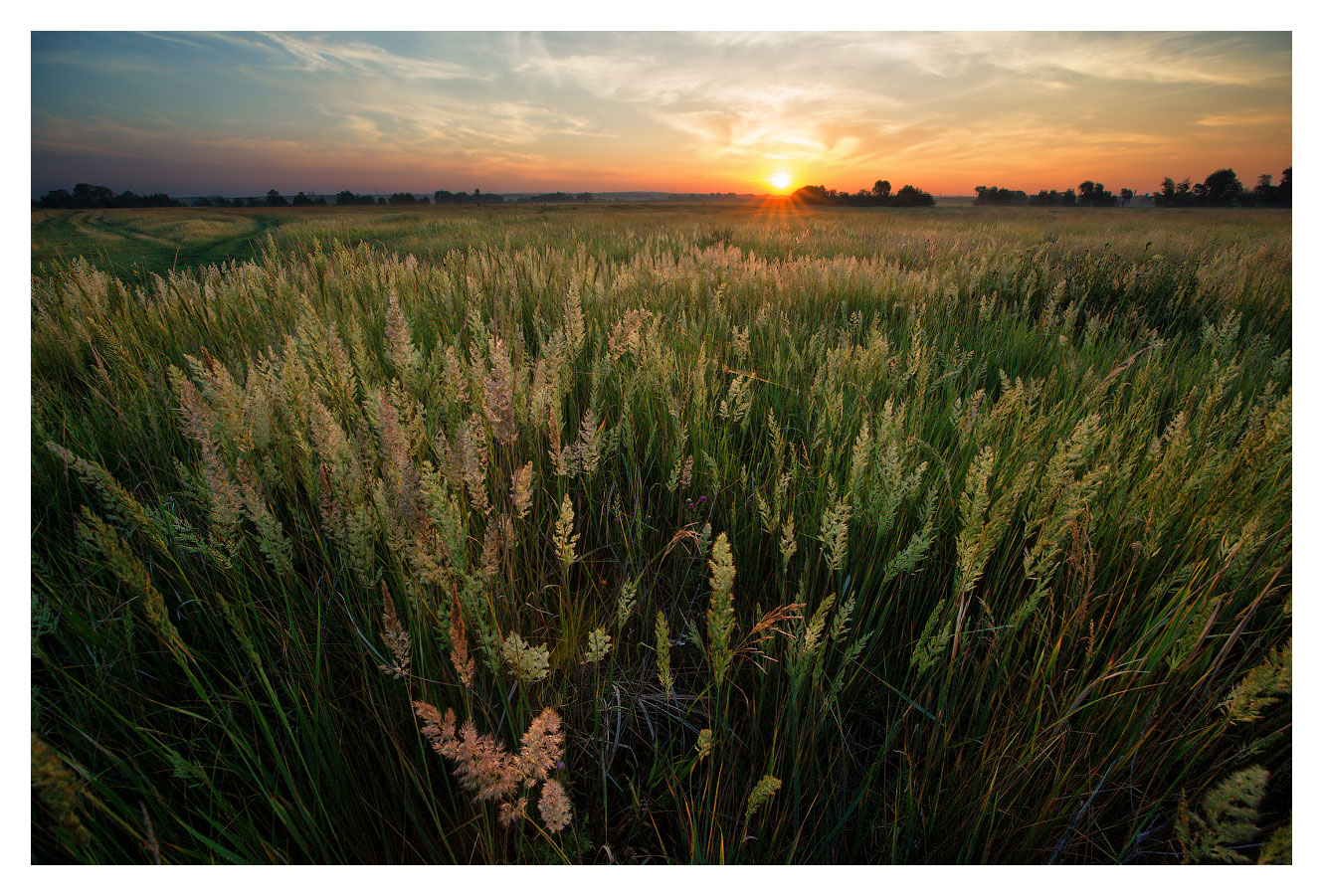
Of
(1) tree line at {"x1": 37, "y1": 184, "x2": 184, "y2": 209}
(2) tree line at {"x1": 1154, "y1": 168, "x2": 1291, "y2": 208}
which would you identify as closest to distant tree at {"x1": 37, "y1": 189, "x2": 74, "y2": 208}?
(1) tree line at {"x1": 37, "y1": 184, "x2": 184, "y2": 209}

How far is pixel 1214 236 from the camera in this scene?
591 centimetres

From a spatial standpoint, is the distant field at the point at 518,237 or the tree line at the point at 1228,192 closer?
the tree line at the point at 1228,192

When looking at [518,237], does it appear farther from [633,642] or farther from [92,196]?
[633,642]

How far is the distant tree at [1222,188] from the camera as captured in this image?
2.63 m

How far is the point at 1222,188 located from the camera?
3.09 metres

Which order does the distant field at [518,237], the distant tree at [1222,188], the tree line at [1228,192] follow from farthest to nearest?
the distant field at [518,237] < the distant tree at [1222,188] < the tree line at [1228,192]

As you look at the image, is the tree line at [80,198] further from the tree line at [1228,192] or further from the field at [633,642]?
the tree line at [1228,192]

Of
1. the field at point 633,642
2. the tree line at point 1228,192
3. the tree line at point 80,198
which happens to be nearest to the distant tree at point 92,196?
the tree line at point 80,198

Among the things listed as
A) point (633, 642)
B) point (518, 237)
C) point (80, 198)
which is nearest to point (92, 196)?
point (80, 198)

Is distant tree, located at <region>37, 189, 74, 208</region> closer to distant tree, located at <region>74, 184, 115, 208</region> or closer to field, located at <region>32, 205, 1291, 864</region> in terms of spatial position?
distant tree, located at <region>74, 184, 115, 208</region>

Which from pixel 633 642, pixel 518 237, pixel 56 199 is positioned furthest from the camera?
pixel 518 237

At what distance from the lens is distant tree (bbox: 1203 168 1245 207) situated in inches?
104

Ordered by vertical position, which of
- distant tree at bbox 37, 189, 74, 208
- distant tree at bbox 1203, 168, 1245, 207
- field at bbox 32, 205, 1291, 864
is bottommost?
field at bbox 32, 205, 1291, 864
